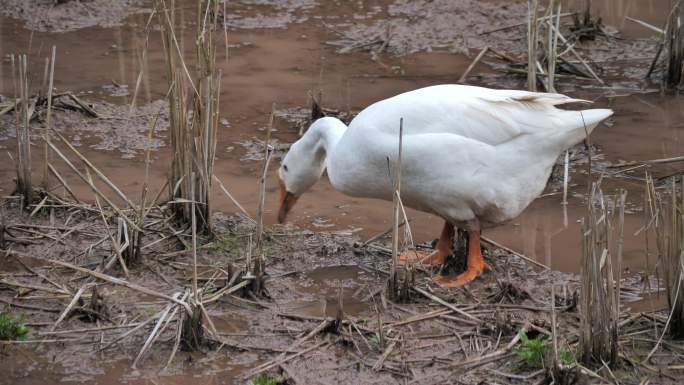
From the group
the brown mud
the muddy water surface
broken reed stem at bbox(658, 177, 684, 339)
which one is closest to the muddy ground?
the brown mud

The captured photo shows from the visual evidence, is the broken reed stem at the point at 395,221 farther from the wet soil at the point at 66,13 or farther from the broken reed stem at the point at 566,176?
the wet soil at the point at 66,13

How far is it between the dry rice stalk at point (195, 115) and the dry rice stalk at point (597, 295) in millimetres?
2287

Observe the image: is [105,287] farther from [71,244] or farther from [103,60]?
[103,60]

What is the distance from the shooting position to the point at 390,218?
699 centimetres

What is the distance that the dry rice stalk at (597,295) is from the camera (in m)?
4.48

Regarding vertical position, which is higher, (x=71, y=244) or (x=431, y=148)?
(x=431, y=148)

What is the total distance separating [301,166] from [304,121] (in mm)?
1867

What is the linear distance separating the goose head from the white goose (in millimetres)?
347

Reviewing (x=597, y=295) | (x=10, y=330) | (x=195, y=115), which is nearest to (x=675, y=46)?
(x=195, y=115)

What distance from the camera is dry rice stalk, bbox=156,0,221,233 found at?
229 inches

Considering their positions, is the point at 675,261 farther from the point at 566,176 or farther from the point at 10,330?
the point at 10,330

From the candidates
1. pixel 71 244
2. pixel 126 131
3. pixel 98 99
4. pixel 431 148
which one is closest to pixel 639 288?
pixel 431 148

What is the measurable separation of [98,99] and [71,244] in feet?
10.0

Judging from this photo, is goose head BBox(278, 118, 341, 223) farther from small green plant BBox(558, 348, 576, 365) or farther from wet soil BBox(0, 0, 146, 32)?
wet soil BBox(0, 0, 146, 32)
